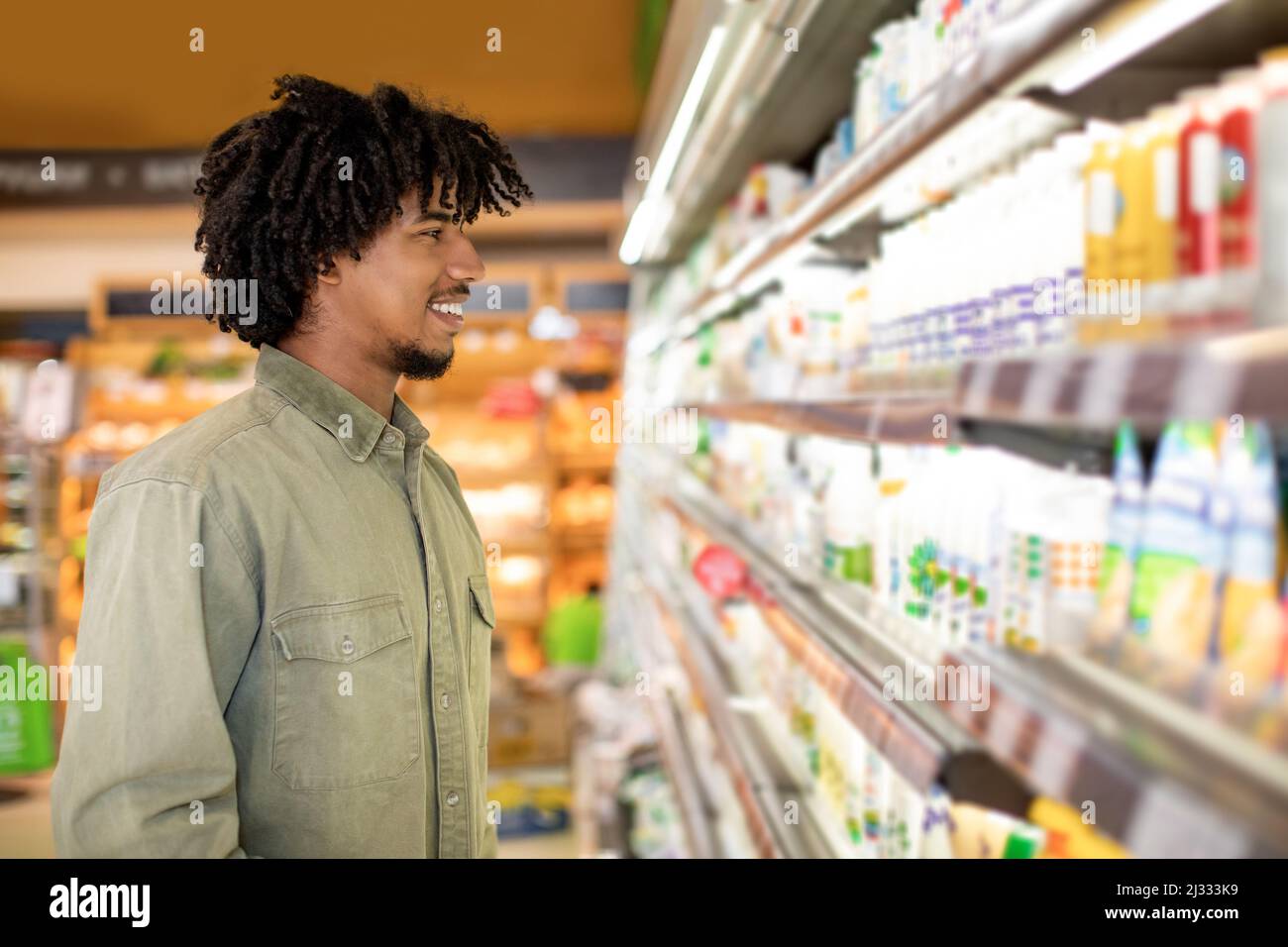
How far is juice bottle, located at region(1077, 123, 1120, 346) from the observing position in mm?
1125

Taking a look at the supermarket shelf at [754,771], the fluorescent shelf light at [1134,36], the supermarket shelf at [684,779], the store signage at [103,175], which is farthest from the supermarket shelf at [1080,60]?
the store signage at [103,175]

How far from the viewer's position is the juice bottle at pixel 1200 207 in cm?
95

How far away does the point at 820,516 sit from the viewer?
240cm

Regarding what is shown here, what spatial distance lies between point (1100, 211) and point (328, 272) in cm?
92

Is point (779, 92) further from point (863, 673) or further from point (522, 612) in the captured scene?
point (522, 612)

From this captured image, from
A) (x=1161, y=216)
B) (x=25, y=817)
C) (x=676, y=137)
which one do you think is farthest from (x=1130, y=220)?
(x=25, y=817)

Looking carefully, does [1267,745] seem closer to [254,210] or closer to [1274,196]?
[1274,196]

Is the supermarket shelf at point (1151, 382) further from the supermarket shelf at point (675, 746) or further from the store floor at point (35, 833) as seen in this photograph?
the store floor at point (35, 833)

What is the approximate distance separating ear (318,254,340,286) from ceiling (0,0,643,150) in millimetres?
3771

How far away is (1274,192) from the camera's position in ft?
2.93

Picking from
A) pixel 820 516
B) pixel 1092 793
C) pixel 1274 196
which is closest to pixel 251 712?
pixel 1092 793

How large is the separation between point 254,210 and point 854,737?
1431 millimetres

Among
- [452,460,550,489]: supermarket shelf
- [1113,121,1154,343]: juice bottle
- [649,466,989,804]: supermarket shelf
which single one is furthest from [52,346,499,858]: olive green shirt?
[452,460,550,489]: supermarket shelf

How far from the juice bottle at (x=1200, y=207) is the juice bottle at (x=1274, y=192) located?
1.7 inches
